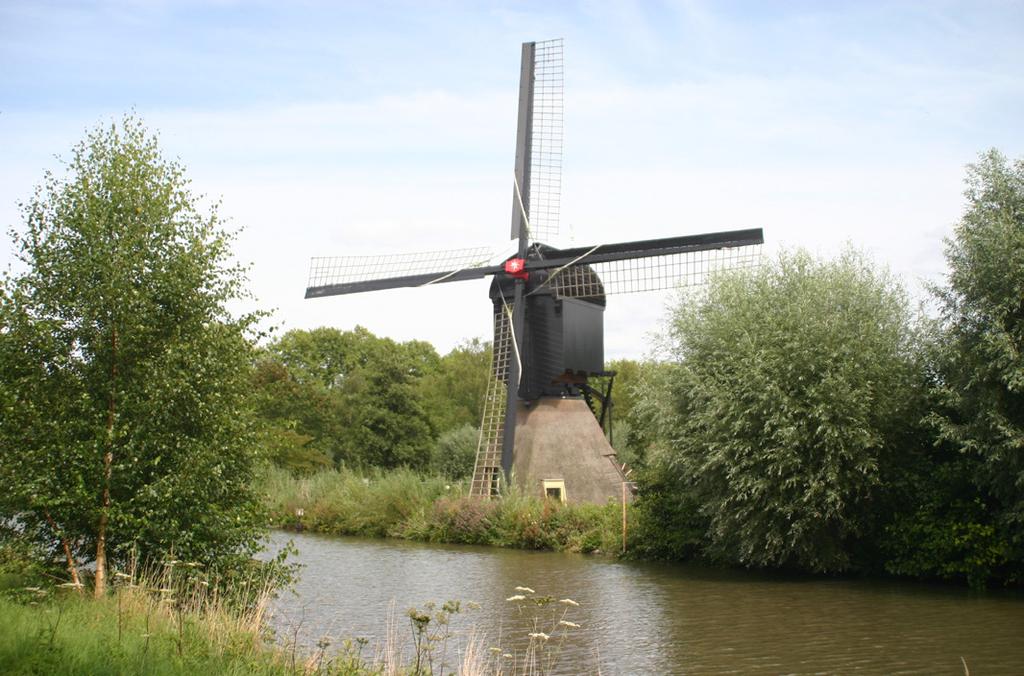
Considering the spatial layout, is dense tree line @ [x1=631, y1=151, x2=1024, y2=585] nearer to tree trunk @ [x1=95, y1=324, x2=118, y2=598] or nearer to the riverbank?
the riverbank

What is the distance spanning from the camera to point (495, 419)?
97.5ft

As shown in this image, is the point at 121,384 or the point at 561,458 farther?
the point at 561,458

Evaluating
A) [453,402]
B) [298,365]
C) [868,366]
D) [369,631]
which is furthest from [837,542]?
[298,365]

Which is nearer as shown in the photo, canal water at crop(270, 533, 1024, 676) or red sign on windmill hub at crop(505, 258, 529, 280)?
canal water at crop(270, 533, 1024, 676)

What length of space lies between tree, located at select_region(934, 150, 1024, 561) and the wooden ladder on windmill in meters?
13.9

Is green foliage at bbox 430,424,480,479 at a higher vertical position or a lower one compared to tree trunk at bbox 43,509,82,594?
higher

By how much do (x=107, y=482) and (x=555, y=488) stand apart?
18.3 m

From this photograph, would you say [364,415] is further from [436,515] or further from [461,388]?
[461,388]

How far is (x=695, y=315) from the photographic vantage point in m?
21.4

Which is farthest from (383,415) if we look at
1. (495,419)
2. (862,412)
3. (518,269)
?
(862,412)

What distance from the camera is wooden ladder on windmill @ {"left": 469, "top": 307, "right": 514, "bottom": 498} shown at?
28922mm

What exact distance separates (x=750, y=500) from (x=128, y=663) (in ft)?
45.8

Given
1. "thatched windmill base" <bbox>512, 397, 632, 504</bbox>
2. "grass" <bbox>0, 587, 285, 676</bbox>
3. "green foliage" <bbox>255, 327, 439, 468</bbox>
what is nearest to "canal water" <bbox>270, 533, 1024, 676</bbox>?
"grass" <bbox>0, 587, 285, 676</bbox>

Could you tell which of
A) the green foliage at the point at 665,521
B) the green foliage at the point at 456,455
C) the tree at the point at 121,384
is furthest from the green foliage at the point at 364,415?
the tree at the point at 121,384
